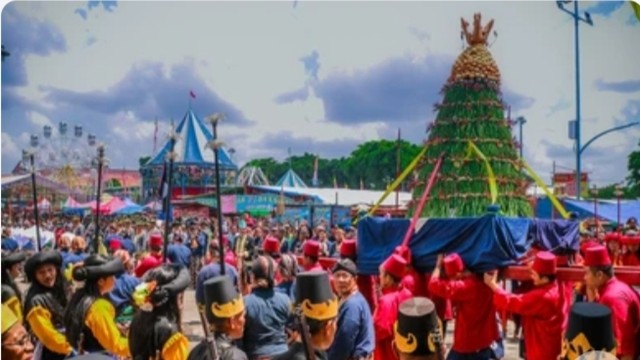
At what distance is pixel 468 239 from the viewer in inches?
252

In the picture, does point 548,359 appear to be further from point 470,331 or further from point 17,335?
point 17,335

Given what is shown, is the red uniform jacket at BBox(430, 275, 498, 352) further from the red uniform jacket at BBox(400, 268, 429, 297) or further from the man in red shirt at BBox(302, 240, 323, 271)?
the man in red shirt at BBox(302, 240, 323, 271)

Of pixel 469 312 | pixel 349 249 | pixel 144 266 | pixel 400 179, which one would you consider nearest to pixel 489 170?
pixel 400 179

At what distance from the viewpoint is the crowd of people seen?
3.35 metres

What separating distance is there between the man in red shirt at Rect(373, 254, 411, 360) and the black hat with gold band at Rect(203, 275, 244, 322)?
153 centimetres

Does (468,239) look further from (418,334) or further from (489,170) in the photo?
(418,334)

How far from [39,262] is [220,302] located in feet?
6.93

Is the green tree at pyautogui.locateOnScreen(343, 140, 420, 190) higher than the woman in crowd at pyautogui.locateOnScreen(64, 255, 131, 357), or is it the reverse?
the green tree at pyautogui.locateOnScreen(343, 140, 420, 190)

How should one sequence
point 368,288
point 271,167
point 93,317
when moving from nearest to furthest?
point 93,317 → point 368,288 → point 271,167

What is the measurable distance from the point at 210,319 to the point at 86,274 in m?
1.30

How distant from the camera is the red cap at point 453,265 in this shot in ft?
19.9

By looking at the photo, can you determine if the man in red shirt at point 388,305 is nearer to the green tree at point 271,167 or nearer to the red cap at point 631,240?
the red cap at point 631,240

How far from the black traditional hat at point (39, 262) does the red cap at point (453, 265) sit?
323cm

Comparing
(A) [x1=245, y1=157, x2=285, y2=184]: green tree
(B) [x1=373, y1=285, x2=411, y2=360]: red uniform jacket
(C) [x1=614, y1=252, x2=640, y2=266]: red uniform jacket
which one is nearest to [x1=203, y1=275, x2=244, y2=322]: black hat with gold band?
(B) [x1=373, y1=285, x2=411, y2=360]: red uniform jacket
